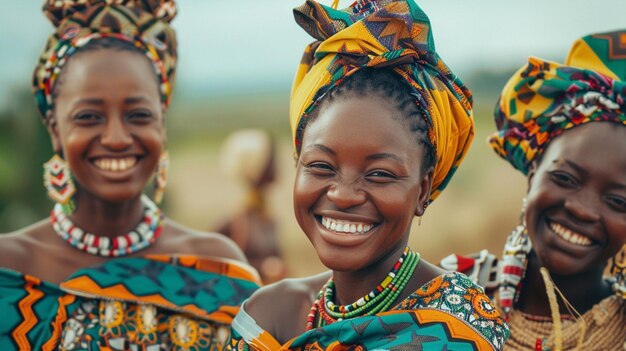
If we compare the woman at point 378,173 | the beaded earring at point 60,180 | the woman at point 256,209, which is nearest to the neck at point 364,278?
the woman at point 378,173

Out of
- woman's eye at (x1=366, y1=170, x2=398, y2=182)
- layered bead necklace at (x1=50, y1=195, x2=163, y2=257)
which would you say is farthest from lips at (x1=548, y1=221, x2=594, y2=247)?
layered bead necklace at (x1=50, y1=195, x2=163, y2=257)

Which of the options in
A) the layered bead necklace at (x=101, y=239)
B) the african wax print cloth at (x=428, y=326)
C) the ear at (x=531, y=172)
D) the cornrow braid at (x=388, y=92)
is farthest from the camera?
the layered bead necklace at (x=101, y=239)

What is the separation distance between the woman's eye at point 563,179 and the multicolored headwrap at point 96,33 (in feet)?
6.21

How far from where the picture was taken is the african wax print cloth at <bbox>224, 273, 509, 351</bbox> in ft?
9.48

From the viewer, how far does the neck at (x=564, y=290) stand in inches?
149

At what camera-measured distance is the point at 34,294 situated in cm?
403

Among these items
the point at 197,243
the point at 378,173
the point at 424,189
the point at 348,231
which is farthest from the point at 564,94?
the point at 197,243

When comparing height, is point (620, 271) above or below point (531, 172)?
below

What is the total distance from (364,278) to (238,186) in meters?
10.3

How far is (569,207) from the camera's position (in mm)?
3592

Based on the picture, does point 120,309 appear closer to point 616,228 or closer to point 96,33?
point 96,33

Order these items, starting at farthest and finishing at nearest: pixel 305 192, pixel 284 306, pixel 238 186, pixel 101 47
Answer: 1. pixel 238 186
2. pixel 101 47
3. pixel 284 306
4. pixel 305 192

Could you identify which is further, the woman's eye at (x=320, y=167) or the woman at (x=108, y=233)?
the woman at (x=108, y=233)

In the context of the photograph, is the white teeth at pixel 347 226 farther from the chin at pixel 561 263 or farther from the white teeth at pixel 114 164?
the white teeth at pixel 114 164
